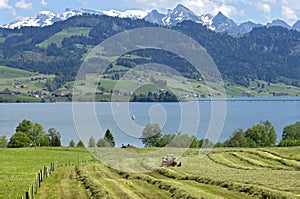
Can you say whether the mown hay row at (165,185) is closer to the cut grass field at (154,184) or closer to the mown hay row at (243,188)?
the cut grass field at (154,184)

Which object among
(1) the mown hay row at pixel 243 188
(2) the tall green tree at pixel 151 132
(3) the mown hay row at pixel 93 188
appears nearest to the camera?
(1) the mown hay row at pixel 243 188

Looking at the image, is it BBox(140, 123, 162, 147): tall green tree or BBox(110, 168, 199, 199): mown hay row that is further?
BBox(140, 123, 162, 147): tall green tree

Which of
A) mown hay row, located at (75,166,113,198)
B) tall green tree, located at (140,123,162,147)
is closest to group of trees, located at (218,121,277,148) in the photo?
tall green tree, located at (140,123,162,147)

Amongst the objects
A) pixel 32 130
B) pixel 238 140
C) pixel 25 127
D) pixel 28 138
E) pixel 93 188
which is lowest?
pixel 93 188

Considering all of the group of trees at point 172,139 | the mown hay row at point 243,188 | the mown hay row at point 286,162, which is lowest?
the mown hay row at point 243,188

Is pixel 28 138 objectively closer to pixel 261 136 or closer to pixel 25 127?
pixel 25 127

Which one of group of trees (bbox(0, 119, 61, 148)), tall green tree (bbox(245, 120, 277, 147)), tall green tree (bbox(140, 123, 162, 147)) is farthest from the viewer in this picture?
tall green tree (bbox(245, 120, 277, 147))

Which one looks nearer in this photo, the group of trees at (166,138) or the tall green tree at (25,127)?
the group of trees at (166,138)

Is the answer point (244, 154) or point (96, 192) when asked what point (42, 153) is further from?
point (96, 192)

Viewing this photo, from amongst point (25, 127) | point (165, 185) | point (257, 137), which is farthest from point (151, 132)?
point (165, 185)

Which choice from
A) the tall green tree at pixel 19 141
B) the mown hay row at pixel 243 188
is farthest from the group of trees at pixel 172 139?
the mown hay row at pixel 243 188

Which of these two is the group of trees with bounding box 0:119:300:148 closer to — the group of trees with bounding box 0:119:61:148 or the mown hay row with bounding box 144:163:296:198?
the group of trees with bounding box 0:119:61:148

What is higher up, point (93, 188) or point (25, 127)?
point (25, 127)

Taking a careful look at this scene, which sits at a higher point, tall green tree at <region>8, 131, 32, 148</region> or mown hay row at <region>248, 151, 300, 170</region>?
tall green tree at <region>8, 131, 32, 148</region>
